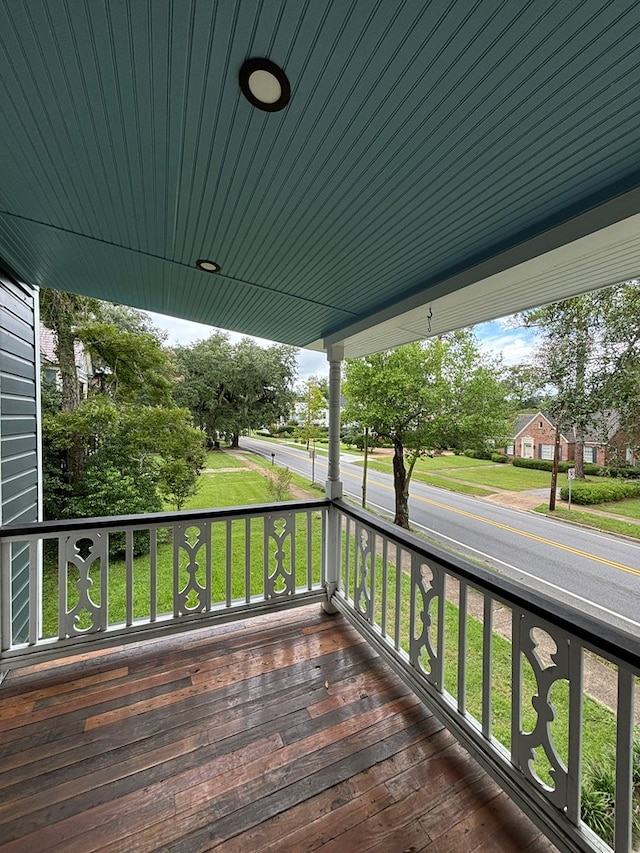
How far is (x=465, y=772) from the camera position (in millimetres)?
1606

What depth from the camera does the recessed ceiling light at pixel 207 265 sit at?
2147mm

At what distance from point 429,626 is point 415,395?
4.35 m

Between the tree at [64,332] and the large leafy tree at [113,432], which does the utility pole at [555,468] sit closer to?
the large leafy tree at [113,432]

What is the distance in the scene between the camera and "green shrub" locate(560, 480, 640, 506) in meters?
2.54

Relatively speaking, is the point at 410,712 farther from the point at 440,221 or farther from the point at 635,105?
the point at 635,105

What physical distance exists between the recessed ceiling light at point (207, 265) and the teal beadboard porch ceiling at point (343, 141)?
0.15 ft

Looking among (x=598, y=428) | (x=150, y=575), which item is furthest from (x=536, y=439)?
(x=150, y=575)

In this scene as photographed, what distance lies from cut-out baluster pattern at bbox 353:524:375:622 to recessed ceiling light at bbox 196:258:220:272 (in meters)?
2.08

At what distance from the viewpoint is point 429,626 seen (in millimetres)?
1964

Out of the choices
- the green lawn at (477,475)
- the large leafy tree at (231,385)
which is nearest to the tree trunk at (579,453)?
the green lawn at (477,475)

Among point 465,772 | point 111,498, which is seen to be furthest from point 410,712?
point 111,498

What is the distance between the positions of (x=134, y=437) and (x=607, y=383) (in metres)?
5.12

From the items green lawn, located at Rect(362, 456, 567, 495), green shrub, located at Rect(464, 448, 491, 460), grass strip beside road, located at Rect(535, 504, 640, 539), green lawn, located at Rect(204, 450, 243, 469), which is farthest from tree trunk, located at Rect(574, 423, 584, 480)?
green lawn, located at Rect(204, 450, 243, 469)

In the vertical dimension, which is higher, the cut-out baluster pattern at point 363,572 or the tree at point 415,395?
the tree at point 415,395
